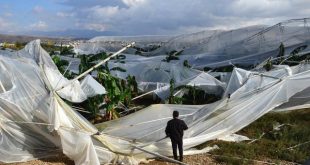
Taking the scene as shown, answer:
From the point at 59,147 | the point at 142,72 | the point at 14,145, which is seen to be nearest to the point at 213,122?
the point at 59,147

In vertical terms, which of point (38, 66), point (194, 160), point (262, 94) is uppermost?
point (38, 66)

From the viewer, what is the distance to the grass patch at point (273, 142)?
969cm

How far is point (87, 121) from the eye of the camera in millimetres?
9570

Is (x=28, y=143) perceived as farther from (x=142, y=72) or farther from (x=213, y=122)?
(x=142, y=72)

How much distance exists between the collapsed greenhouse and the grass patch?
0.95 feet

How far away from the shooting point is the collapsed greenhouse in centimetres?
920

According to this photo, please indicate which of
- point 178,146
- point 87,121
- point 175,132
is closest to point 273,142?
point 178,146

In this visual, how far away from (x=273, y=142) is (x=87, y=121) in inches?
150

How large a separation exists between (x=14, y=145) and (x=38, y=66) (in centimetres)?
173

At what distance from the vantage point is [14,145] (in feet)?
30.6

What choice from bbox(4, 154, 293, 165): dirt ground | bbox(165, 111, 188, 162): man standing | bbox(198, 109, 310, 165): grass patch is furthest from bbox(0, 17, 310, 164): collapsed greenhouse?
bbox(165, 111, 188, 162): man standing

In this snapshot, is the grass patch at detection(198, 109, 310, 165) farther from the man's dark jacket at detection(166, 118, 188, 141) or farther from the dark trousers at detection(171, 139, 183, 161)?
the man's dark jacket at detection(166, 118, 188, 141)

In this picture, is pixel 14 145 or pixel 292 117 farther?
pixel 292 117

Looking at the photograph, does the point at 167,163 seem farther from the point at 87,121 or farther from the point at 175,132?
the point at 87,121
